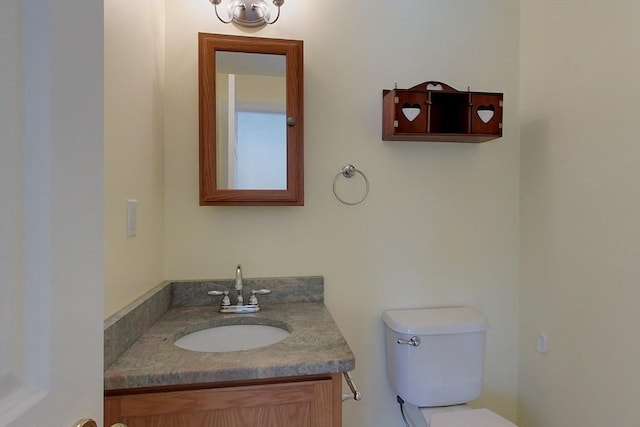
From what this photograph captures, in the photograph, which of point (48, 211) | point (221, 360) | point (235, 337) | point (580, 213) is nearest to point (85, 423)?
point (48, 211)

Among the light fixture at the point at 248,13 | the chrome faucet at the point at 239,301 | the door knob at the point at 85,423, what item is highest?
the light fixture at the point at 248,13

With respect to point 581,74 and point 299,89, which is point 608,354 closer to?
point 581,74

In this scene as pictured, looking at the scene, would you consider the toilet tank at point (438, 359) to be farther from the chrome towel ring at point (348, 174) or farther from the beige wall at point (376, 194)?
the chrome towel ring at point (348, 174)

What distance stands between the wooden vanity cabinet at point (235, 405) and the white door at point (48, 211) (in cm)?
35

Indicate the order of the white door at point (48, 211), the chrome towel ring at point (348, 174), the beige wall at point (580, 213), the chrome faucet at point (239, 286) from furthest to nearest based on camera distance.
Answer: the chrome towel ring at point (348, 174) → the chrome faucet at point (239, 286) → the beige wall at point (580, 213) → the white door at point (48, 211)

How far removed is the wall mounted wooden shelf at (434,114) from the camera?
4.56 feet

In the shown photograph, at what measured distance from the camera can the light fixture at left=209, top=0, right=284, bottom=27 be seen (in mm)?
1348

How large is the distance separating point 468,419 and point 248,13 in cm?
180

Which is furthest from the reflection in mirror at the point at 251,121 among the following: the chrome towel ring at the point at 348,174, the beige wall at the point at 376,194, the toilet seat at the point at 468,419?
the toilet seat at the point at 468,419

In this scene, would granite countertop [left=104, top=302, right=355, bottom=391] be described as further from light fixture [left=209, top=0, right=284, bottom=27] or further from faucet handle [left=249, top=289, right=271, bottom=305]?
light fixture [left=209, top=0, right=284, bottom=27]

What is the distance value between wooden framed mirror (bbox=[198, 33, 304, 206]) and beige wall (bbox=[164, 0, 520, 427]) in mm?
107

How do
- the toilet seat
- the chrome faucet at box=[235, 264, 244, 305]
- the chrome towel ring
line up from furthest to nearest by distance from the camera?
the chrome towel ring, the chrome faucet at box=[235, 264, 244, 305], the toilet seat

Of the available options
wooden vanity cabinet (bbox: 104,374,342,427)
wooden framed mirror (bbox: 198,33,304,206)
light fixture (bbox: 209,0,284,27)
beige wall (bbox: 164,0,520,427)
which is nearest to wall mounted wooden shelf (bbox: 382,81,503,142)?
beige wall (bbox: 164,0,520,427)

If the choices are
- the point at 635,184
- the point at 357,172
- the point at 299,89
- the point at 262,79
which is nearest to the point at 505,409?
the point at 635,184
